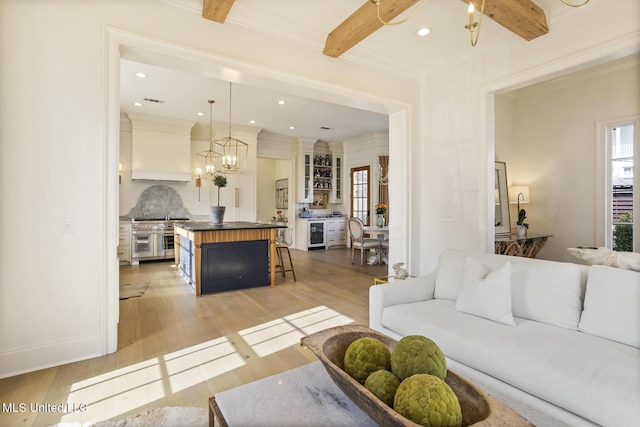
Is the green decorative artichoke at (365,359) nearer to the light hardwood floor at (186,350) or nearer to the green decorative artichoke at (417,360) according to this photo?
the green decorative artichoke at (417,360)

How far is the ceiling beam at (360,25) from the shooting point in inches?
104

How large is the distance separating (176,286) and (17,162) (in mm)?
2919

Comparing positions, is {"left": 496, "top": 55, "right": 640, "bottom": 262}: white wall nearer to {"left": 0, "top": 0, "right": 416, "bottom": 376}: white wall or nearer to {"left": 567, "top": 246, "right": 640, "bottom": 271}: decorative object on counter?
{"left": 567, "top": 246, "right": 640, "bottom": 271}: decorative object on counter

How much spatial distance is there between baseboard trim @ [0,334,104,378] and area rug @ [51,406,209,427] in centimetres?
82

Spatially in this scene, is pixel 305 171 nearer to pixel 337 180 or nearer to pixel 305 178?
pixel 305 178

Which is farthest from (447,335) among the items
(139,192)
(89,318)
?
(139,192)

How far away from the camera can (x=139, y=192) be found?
23.1 ft

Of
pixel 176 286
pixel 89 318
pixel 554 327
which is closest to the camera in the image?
pixel 554 327

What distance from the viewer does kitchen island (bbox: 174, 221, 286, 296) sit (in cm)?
430

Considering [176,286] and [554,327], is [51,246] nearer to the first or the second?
[176,286]

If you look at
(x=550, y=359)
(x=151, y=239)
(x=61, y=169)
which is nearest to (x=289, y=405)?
(x=550, y=359)

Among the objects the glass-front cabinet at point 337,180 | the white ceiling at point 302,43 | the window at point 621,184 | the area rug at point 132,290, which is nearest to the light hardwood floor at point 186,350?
the area rug at point 132,290

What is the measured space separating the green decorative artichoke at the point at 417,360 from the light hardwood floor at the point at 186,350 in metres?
1.50

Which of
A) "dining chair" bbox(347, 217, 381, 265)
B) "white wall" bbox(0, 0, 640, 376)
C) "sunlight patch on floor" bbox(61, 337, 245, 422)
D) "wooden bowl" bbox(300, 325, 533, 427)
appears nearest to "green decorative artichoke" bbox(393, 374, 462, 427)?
"wooden bowl" bbox(300, 325, 533, 427)
